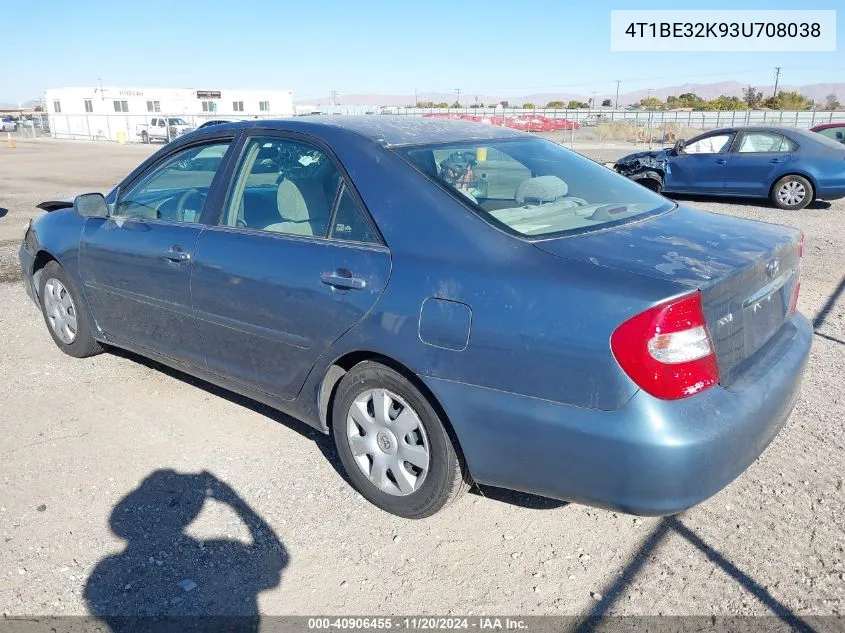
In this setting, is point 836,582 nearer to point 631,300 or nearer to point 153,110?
point 631,300

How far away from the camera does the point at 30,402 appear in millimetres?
4473

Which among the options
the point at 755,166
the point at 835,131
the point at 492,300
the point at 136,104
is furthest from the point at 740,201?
the point at 136,104

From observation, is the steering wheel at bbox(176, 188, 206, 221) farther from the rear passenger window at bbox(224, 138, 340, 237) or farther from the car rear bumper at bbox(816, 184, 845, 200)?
the car rear bumper at bbox(816, 184, 845, 200)

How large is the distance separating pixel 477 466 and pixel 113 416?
2522mm

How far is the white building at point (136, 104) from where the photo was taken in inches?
2042

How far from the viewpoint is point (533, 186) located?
3.46m

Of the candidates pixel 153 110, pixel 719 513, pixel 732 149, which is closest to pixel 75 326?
pixel 719 513

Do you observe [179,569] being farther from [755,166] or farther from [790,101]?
[790,101]

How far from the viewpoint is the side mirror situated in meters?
4.44

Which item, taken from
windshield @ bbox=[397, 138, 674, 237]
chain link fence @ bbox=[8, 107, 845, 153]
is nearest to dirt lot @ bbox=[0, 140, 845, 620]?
windshield @ bbox=[397, 138, 674, 237]

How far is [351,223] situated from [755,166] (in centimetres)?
1135

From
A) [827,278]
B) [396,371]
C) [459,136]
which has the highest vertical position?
[459,136]

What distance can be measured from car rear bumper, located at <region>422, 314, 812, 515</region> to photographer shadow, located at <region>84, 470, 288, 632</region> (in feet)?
3.25

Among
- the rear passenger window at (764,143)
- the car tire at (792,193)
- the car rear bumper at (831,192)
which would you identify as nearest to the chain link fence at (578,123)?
the rear passenger window at (764,143)
